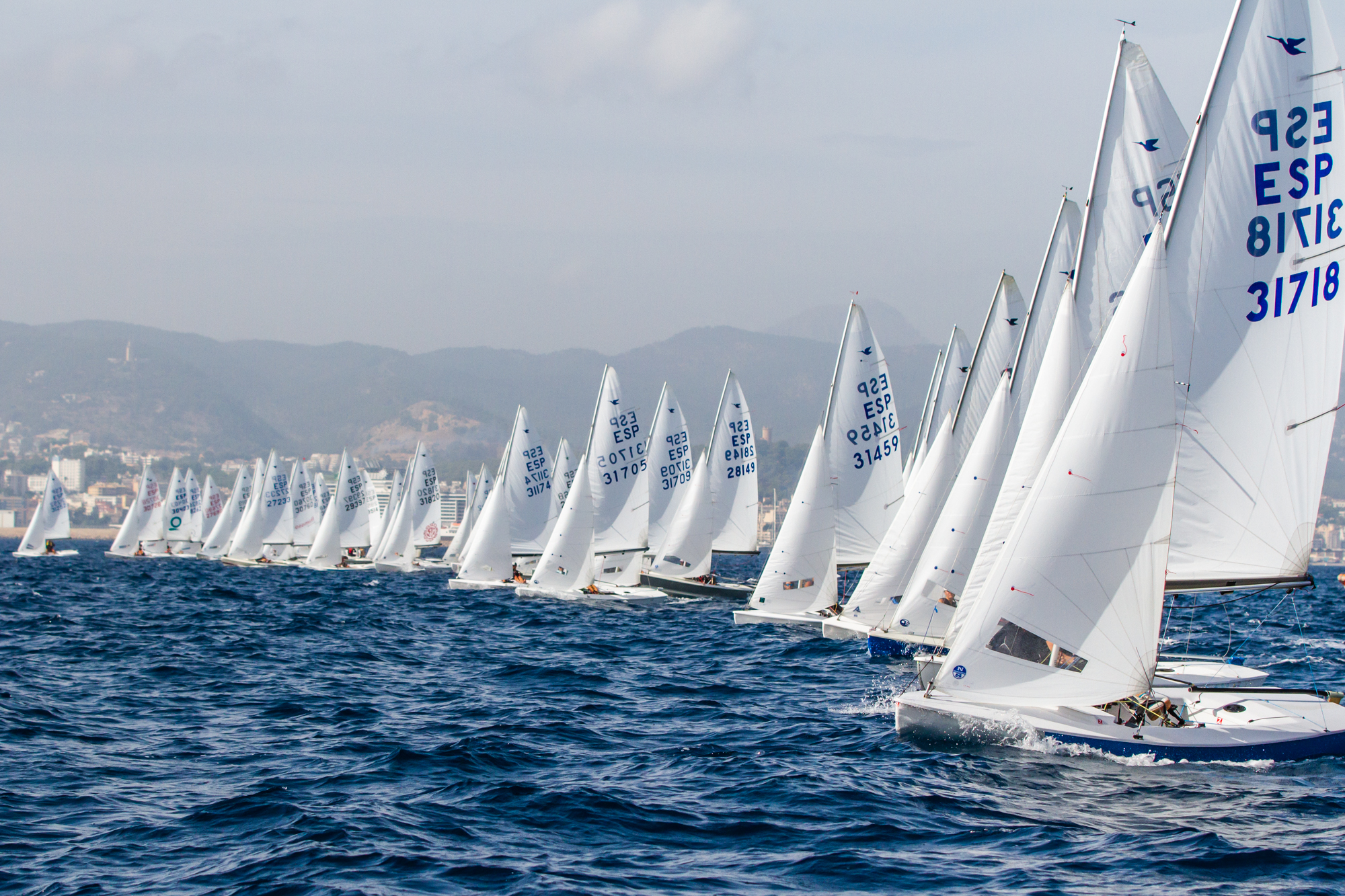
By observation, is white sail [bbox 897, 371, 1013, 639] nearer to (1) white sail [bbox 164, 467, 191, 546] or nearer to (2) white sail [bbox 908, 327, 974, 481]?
(2) white sail [bbox 908, 327, 974, 481]

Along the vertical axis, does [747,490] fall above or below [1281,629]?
above

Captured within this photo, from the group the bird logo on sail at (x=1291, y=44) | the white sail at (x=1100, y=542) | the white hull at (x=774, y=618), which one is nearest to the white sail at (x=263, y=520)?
the white hull at (x=774, y=618)

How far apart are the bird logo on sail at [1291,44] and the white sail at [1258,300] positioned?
11 mm

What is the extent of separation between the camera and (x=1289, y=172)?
50.6ft

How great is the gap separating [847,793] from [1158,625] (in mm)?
4340

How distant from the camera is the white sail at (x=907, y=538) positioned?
2625 centimetres

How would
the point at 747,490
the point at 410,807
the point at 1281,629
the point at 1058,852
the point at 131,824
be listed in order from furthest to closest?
the point at 747,490 → the point at 1281,629 → the point at 410,807 → the point at 131,824 → the point at 1058,852

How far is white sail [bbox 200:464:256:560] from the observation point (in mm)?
86312

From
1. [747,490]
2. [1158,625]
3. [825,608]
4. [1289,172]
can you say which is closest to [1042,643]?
[1158,625]

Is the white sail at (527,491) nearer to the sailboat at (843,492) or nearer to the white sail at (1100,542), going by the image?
the sailboat at (843,492)

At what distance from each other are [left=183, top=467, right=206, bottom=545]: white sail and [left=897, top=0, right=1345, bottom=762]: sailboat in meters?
85.7

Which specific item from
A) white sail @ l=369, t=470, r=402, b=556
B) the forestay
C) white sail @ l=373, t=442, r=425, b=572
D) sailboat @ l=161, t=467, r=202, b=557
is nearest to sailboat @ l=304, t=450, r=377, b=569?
white sail @ l=369, t=470, r=402, b=556

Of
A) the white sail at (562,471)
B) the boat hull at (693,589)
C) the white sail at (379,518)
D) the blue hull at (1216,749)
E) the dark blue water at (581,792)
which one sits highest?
the white sail at (562,471)

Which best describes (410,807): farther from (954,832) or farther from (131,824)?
(954,832)
